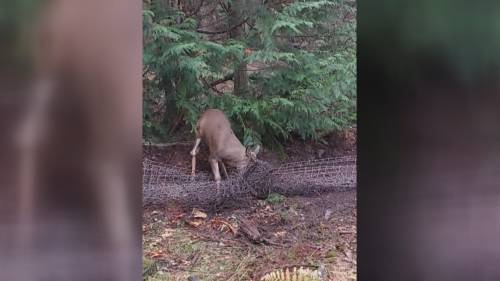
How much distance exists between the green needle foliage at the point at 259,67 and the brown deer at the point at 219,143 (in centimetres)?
5

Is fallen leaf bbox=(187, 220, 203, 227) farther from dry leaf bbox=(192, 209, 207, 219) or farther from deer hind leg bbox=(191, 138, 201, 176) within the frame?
deer hind leg bbox=(191, 138, 201, 176)

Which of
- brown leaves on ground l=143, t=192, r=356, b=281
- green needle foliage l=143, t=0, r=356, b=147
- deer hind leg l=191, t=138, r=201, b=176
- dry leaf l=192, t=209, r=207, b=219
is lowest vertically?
brown leaves on ground l=143, t=192, r=356, b=281

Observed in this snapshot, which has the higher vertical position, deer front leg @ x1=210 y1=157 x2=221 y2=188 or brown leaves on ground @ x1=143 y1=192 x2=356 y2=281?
deer front leg @ x1=210 y1=157 x2=221 y2=188

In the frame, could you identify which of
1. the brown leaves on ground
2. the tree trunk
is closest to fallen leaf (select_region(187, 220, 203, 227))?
the brown leaves on ground

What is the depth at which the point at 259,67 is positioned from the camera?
111 inches

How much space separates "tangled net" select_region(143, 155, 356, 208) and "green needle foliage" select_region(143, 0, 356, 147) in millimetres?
176

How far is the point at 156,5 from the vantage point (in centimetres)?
269

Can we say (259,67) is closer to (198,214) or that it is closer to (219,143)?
(219,143)
